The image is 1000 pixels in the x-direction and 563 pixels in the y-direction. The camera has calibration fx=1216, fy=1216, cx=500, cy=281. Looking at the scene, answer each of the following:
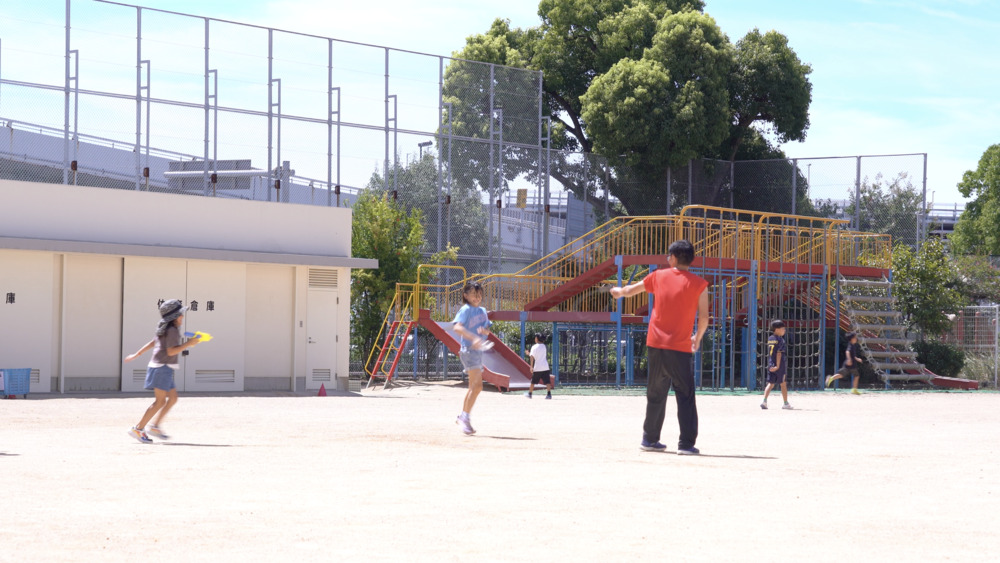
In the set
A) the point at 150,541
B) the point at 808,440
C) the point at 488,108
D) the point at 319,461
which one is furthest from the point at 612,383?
the point at 150,541

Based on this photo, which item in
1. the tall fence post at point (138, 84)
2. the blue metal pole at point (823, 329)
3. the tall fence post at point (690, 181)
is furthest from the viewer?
the tall fence post at point (690, 181)

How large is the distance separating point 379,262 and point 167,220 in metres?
8.12

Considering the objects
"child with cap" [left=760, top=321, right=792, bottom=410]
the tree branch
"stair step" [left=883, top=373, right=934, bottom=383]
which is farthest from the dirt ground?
the tree branch

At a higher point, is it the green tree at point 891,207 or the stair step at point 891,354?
the green tree at point 891,207

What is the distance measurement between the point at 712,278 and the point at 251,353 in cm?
1219

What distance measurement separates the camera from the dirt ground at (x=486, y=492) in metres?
6.28

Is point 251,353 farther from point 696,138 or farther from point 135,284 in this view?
point 696,138

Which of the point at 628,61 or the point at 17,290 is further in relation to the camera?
the point at 628,61

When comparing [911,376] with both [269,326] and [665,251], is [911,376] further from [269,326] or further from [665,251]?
[269,326]

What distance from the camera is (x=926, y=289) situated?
107 feet

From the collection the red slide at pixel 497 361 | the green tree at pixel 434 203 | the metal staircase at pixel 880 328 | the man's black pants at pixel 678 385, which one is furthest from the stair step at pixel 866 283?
the man's black pants at pixel 678 385

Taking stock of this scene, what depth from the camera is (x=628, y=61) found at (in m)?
40.7

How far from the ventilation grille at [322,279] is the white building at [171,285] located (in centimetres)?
2

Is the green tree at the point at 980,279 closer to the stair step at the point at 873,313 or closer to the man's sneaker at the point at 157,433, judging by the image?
the stair step at the point at 873,313
